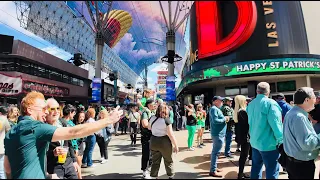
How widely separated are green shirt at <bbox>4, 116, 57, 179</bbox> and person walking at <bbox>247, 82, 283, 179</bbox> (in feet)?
9.78

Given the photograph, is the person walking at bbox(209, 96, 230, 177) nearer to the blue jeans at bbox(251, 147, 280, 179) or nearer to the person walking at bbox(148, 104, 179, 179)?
the person walking at bbox(148, 104, 179, 179)

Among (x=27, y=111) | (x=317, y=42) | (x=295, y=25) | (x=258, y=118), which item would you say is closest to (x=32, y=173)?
(x=27, y=111)

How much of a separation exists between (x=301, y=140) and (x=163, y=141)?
2346 millimetres

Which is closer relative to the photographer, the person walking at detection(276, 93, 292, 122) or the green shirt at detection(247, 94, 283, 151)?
the green shirt at detection(247, 94, 283, 151)

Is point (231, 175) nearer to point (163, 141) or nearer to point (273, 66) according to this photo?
point (163, 141)

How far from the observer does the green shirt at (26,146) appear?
1786 millimetres

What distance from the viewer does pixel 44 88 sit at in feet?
73.9

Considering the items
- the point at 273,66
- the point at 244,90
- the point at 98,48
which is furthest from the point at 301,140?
the point at 98,48

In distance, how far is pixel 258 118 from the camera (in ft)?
11.5

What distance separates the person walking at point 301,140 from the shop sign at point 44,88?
66.3ft

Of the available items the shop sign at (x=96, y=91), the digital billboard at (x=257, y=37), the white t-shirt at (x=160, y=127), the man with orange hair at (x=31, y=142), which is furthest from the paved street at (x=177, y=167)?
the shop sign at (x=96, y=91)

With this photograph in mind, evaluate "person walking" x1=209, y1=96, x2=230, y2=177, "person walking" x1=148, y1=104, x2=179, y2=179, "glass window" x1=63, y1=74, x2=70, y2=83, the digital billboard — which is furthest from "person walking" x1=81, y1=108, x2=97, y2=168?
"glass window" x1=63, y1=74, x2=70, y2=83

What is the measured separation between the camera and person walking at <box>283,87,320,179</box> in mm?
2477

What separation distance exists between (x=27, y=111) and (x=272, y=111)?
3241 millimetres
